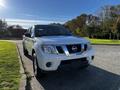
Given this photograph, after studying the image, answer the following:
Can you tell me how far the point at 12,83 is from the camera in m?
6.29

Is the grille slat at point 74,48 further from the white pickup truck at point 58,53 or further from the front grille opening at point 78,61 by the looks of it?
the front grille opening at point 78,61

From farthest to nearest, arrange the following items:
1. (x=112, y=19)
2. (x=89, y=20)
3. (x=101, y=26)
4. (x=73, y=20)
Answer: (x=73, y=20)
(x=89, y=20)
(x=101, y=26)
(x=112, y=19)

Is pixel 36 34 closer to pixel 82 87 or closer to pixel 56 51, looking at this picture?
pixel 56 51

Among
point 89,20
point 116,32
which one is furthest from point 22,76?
point 89,20

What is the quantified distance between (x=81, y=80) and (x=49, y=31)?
260 cm

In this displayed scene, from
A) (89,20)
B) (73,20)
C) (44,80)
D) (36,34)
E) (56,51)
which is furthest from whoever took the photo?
(73,20)

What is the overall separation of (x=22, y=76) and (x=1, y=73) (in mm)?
896

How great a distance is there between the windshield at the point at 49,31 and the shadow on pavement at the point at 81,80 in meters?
1.51

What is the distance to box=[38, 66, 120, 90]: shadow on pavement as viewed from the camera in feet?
20.1

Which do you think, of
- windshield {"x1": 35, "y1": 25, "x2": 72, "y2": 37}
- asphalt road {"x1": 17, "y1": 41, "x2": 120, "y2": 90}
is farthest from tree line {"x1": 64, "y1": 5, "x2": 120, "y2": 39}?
asphalt road {"x1": 17, "y1": 41, "x2": 120, "y2": 90}

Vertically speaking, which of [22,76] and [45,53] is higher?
[45,53]

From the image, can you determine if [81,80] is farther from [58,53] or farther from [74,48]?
[58,53]

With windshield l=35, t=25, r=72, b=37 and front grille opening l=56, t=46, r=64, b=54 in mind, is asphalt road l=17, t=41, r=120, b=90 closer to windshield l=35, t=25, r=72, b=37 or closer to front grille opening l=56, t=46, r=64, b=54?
front grille opening l=56, t=46, r=64, b=54

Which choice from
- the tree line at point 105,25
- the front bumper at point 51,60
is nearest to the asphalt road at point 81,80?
the front bumper at point 51,60
